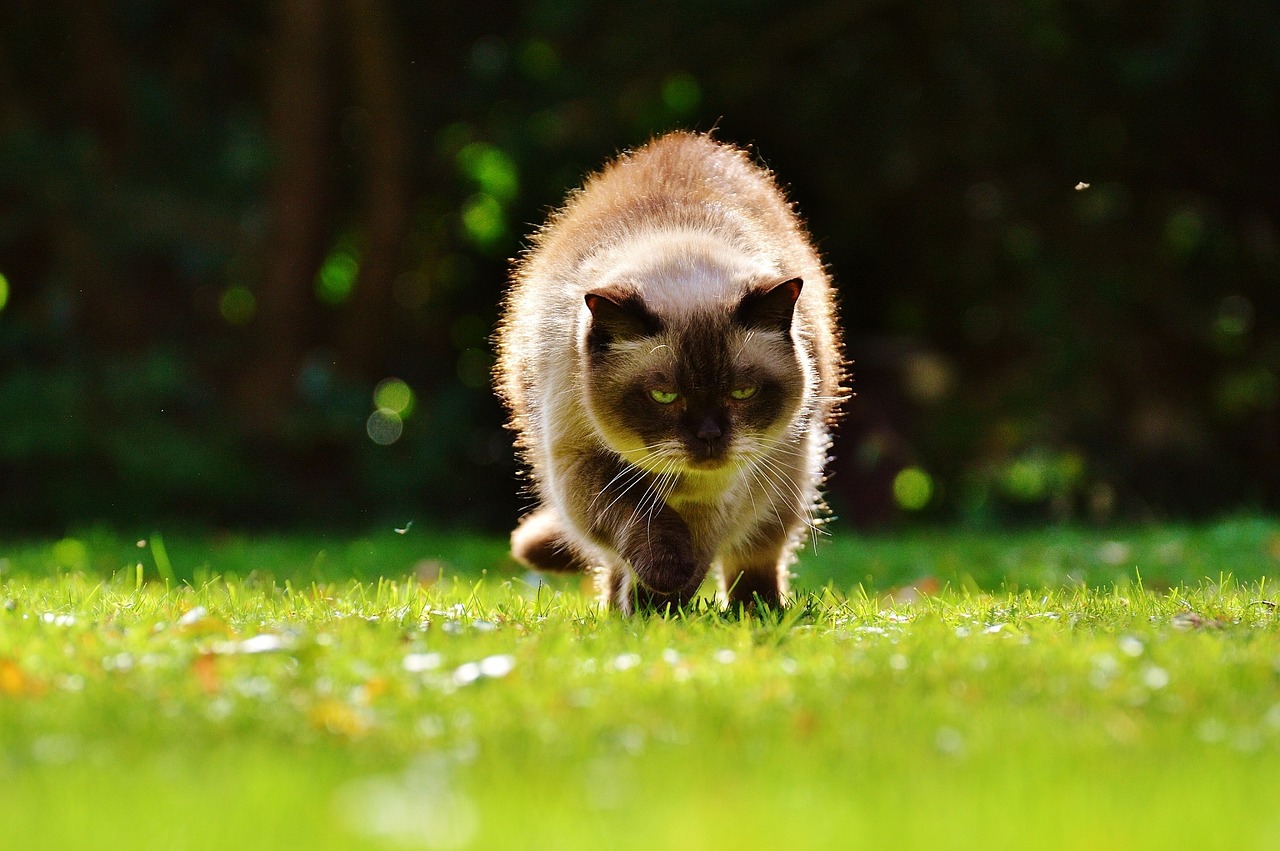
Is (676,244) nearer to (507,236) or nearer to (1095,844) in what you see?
(1095,844)

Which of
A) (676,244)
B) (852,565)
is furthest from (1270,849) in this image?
(852,565)

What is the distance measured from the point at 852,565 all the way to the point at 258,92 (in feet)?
27.8

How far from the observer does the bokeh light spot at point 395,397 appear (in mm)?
12984

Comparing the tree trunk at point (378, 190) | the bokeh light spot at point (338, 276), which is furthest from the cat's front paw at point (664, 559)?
the bokeh light spot at point (338, 276)

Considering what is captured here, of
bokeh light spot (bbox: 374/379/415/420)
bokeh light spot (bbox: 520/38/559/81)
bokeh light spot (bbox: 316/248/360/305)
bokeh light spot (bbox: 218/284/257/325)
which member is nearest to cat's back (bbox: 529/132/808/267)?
bokeh light spot (bbox: 520/38/559/81)

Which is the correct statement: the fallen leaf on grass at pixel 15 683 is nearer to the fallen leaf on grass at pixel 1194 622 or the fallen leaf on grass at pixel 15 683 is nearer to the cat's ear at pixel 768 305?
the cat's ear at pixel 768 305

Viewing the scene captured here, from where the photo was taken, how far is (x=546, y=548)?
6797 millimetres

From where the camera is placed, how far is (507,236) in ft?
42.1

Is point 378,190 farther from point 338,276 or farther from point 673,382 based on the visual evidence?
point 673,382

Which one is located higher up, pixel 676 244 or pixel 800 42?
pixel 800 42

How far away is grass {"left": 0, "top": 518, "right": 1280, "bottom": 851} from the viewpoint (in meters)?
2.79

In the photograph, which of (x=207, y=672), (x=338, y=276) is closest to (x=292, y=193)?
(x=338, y=276)

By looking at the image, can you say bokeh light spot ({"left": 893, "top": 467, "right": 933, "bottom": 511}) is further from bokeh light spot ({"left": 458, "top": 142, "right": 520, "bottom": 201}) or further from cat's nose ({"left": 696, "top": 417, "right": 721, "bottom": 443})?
cat's nose ({"left": 696, "top": 417, "right": 721, "bottom": 443})

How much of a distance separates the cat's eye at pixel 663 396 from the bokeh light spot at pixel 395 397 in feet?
25.8
